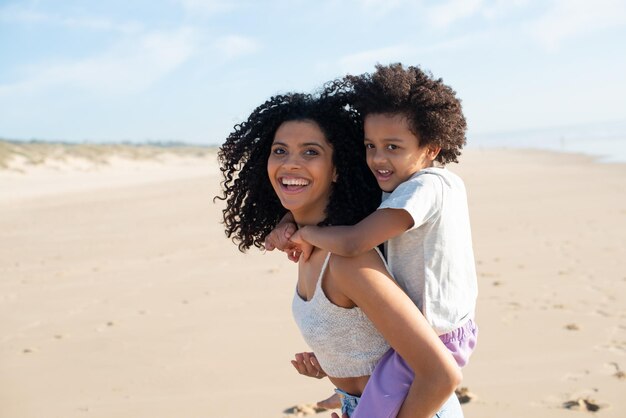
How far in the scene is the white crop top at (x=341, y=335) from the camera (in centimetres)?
206

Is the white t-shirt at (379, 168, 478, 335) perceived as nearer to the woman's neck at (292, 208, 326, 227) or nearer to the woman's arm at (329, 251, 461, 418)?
the woman's arm at (329, 251, 461, 418)

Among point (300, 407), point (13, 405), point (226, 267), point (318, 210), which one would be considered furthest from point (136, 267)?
point (318, 210)

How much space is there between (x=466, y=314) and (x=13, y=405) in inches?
164

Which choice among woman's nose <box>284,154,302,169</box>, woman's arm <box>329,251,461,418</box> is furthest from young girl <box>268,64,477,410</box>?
woman's nose <box>284,154,302,169</box>

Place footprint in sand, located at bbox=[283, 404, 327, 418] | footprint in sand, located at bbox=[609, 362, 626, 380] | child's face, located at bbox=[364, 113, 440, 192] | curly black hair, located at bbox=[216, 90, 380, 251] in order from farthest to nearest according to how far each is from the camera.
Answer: footprint in sand, located at bbox=[609, 362, 626, 380] → footprint in sand, located at bbox=[283, 404, 327, 418] → curly black hair, located at bbox=[216, 90, 380, 251] → child's face, located at bbox=[364, 113, 440, 192]

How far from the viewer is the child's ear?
2.40 metres

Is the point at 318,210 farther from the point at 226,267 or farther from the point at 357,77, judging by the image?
the point at 226,267

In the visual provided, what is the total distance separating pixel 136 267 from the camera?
959 centimetres

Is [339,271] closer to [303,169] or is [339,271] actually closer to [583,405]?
[303,169]

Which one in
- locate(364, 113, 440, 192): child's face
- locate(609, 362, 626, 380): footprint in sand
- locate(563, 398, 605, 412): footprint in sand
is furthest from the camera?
locate(609, 362, 626, 380): footprint in sand

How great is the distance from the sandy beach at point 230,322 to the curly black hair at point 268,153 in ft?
6.74

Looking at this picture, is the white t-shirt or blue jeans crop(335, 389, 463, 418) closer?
the white t-shirt

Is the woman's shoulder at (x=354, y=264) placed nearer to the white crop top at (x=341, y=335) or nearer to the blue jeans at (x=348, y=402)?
the white crop top at (x=341, y=335)

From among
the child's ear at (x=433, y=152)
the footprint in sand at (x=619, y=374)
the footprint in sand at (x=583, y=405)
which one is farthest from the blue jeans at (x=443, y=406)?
the footprint in sand at (x=619, y=374)
